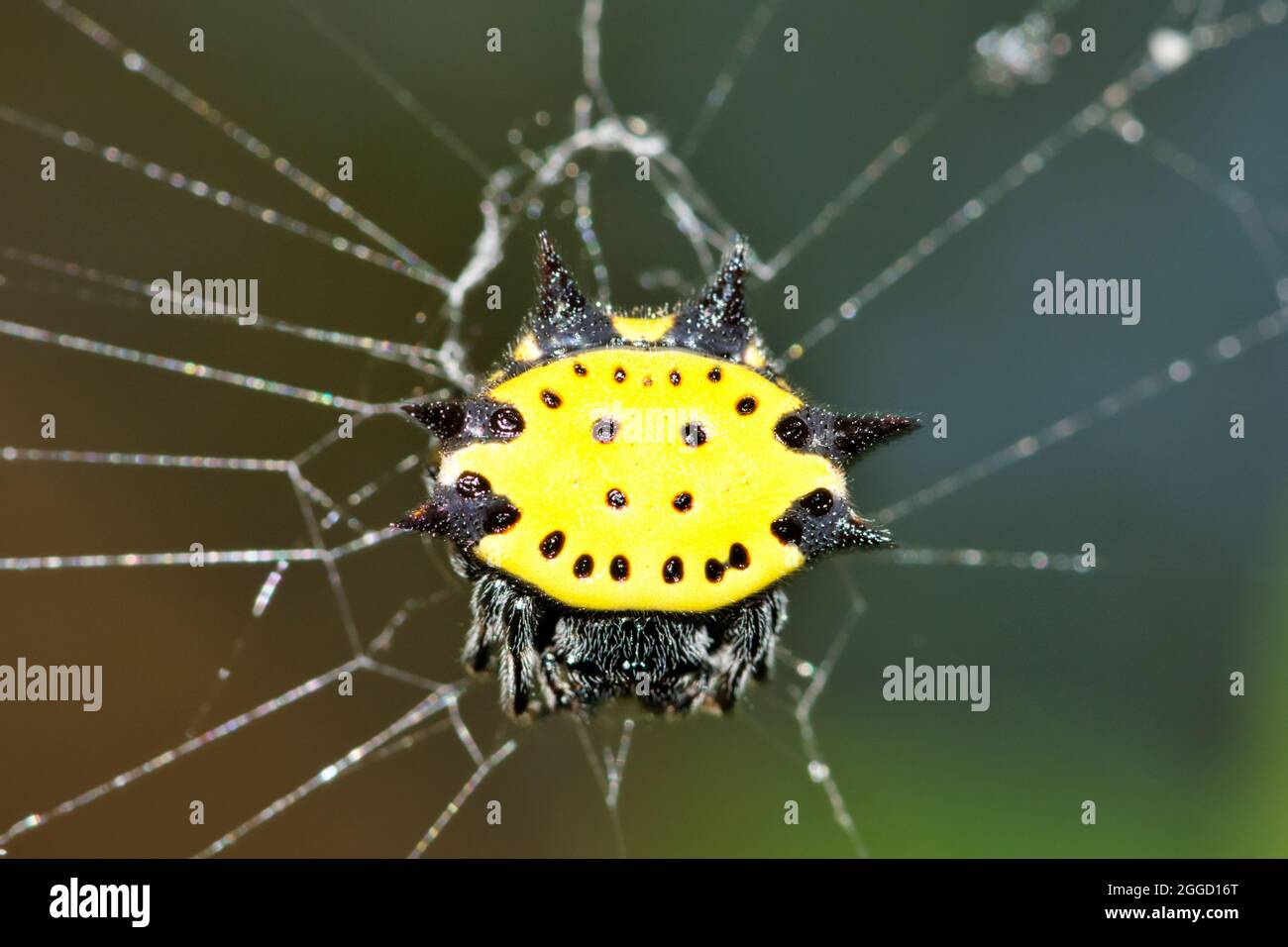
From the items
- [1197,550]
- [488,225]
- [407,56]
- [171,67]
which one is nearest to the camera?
[488,225]

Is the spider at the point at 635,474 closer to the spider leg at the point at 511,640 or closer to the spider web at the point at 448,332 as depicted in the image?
the spider leg at the point at 511,640

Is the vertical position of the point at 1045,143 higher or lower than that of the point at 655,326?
higher

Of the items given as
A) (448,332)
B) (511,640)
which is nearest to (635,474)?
(511,640)

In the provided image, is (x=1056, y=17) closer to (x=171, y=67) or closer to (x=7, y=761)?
(x=171, y=67)

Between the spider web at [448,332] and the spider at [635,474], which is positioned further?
the spider web at [448,332]

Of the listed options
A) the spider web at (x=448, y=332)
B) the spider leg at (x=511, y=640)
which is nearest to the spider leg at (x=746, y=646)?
the spider leg at (x=511, y=640)

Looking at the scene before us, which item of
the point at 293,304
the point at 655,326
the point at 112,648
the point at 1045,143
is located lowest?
the point at 112,648

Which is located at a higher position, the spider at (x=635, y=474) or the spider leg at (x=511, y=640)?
the spider at (x=635, y=474)

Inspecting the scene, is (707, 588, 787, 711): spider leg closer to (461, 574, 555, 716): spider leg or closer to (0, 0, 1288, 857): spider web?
(461, 574, 555, 716): spider leg

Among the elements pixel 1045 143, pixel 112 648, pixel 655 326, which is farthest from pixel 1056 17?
pixel 112 648
